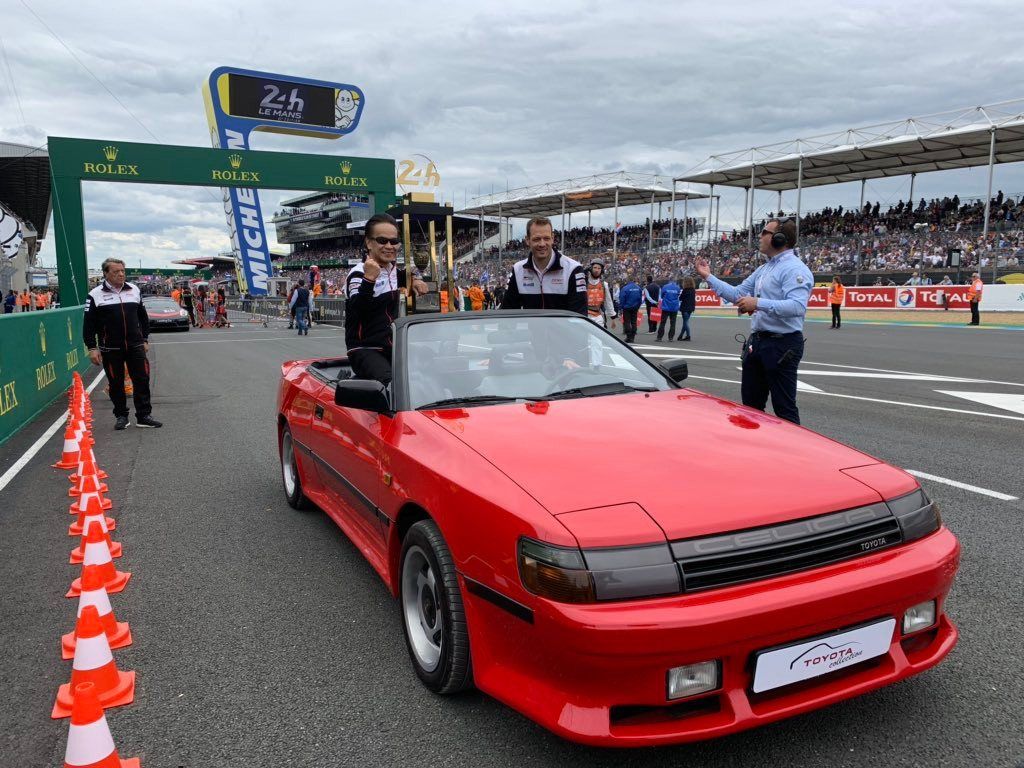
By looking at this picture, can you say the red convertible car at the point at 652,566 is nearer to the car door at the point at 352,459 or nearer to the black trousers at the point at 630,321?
the car door at the point at 352,459

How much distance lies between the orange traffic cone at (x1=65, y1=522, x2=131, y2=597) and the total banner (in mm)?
21293

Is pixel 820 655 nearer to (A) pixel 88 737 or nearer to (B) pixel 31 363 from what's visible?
(A) pixel 88 737

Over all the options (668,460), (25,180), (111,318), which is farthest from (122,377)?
(25,180)

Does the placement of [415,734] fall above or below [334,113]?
below

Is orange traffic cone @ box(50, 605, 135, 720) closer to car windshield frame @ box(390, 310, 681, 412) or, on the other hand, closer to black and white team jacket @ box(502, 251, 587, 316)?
car windshield frame @ box(390, 310, 681, 412)

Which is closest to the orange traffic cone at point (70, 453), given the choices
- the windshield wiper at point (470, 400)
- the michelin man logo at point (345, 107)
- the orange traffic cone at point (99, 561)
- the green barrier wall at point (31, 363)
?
the green barrier wall at point (31, 363)

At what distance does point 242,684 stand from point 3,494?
158 inches

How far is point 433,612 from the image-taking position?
2.65 metres

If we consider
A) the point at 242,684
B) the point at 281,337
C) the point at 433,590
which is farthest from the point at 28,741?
the point at 281,337

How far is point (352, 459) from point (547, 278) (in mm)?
2660

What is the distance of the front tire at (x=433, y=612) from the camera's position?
2361 millimetres

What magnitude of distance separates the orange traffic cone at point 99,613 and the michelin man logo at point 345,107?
3573 centimetres

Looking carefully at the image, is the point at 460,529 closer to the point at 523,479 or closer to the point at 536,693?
the point at 523,479

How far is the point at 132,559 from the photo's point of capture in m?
4.07
